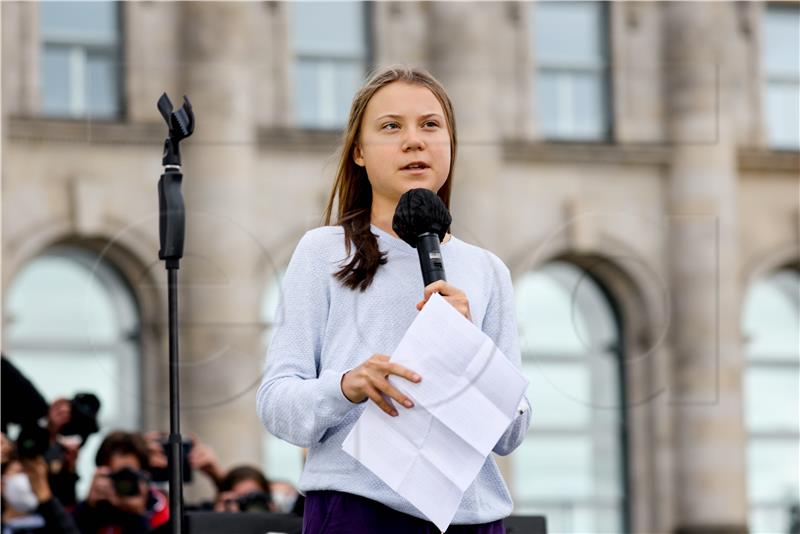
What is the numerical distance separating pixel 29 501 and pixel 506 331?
4.92m

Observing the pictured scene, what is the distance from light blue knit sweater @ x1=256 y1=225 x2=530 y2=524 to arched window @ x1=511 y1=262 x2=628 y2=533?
46.6 ft

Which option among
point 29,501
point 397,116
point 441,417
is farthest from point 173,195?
point 29,501

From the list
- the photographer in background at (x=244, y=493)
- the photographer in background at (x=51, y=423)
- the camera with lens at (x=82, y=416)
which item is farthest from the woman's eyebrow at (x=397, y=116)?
the photographer in background at (x=244, y=493)

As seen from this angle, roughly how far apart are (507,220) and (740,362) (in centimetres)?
287

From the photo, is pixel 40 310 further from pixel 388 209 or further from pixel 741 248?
pixel 388 209

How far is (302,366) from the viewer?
3.06m

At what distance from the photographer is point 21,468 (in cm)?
727

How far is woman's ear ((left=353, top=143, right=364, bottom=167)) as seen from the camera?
3.31m

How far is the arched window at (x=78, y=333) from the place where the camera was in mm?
14883

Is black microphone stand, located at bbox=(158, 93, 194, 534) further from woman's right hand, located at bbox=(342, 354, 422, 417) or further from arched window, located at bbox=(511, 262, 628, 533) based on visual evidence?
arched window, located at bbox=(511, 262, 628, 533)

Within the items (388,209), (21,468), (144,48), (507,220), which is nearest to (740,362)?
(507,220)

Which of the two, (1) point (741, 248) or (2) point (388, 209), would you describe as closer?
(2) point (388, 209)

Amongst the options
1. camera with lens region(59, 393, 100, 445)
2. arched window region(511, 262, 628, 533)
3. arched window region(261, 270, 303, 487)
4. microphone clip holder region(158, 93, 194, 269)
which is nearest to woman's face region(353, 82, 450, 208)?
microphone clip holder region(158, 93, 194, 269)

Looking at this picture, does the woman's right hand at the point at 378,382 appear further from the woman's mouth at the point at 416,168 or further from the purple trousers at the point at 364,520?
the woman's mouth at the point at 416,168
